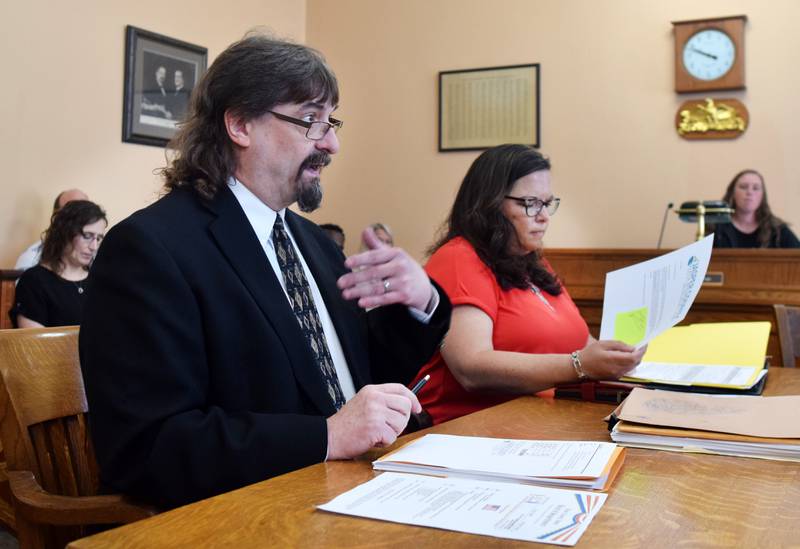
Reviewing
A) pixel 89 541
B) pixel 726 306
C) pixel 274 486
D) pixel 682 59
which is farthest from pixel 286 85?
pixel 682 59

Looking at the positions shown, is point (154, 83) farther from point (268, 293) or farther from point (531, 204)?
point (268, 293)

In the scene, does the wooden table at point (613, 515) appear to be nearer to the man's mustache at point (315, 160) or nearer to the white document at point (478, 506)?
the white document at point (478, 506)

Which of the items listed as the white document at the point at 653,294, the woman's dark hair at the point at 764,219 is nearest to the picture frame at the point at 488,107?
the woman's dark hair at the point at 764,219

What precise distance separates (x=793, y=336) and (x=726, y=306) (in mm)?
1988

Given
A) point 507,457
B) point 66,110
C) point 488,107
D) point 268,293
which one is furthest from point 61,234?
point 488,107

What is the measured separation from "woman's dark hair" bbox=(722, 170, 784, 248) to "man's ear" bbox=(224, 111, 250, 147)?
4436 millimetres

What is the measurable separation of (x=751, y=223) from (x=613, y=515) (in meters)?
4.87

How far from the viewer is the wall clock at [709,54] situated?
18.2ft

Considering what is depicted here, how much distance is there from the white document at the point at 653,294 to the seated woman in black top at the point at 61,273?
2.84 m

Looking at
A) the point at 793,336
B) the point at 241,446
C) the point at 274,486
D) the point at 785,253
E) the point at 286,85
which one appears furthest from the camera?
the point at 785,253

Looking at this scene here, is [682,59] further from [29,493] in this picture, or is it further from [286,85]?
[29,493]

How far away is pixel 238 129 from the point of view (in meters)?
1.51

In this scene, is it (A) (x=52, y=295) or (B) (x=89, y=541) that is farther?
(A) (x=52, y=295)

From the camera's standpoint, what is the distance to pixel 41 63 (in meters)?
4.69
